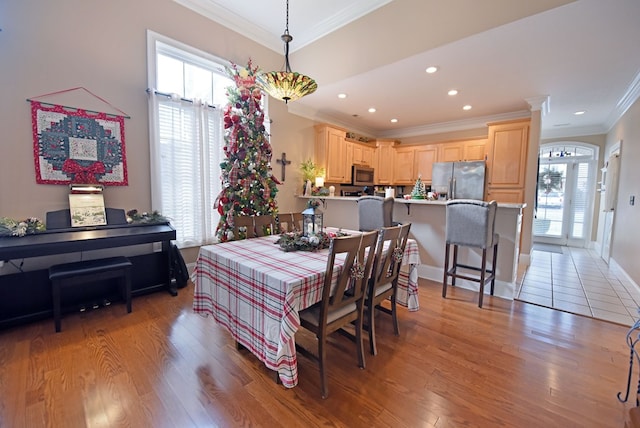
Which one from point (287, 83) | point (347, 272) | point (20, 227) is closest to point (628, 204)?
point (347, 272)

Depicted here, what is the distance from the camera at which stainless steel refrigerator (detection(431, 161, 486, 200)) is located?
16.6 feet

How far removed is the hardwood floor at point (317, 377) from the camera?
1.48 meters

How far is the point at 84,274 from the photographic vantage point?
2387mm

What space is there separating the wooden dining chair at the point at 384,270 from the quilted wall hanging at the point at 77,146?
2.97 metres

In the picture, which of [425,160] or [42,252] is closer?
[42,252]

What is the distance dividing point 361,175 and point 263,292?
5.03 m

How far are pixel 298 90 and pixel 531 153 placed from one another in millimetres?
4212

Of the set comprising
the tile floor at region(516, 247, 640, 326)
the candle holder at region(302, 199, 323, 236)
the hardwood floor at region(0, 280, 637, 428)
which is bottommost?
the hardwood floor at region(0, 280, 637, 428)

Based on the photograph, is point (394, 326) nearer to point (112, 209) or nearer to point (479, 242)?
point (479, 242)

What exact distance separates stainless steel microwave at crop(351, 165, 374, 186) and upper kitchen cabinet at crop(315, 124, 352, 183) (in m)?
0.26

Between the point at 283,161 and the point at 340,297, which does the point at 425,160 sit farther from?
the point at 340,297

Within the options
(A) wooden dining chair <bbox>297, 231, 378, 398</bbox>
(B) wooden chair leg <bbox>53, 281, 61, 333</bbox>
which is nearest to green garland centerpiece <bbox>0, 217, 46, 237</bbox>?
(B) wooden chair leg <bbox>53, 281, 61, 333</bbox>

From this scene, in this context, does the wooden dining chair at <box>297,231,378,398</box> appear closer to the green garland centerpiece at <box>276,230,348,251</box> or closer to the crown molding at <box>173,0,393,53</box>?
the green garland centerpiece at <box>276,230,348,251</box>

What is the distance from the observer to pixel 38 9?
2.50 meters
